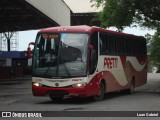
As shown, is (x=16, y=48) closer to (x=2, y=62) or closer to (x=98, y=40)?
(x=2, y=62)

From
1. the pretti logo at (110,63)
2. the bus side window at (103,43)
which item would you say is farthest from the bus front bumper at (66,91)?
the pretti logo at (110,63)

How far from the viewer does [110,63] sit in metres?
23.2

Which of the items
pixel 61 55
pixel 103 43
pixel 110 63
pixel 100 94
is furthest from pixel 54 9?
pixel 61 55

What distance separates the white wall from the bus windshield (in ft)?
49.5

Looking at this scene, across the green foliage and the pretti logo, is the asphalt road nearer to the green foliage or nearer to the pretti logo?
the pretti logo

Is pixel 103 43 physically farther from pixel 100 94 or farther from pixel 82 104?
pixel 82 104

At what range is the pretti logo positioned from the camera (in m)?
22.5

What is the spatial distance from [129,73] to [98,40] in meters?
5.52

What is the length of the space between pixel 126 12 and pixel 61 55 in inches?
355

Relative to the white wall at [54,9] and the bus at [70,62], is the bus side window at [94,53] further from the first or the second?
the white wall at [54,9]

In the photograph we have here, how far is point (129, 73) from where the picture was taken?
87.2 feet

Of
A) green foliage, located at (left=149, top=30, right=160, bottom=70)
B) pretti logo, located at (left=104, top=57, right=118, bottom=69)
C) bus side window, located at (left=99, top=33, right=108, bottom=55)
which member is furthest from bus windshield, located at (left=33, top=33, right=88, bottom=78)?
green foliage, located at (left=149, top=30, right=160, bottom=70)

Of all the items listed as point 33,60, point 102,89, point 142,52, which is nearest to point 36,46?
point 33,60

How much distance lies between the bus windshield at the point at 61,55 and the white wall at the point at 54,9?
594 inches
